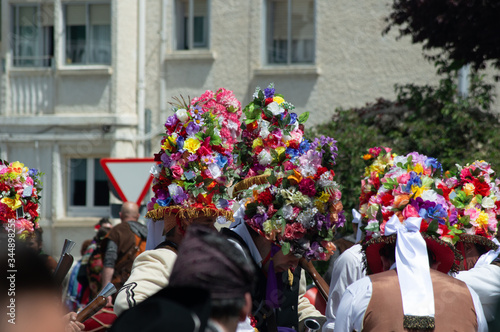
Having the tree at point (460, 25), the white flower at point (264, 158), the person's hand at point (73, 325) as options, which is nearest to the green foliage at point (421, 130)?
the tree at point (460, 25)

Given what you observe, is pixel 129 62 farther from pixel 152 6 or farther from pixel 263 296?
pixel 263 296

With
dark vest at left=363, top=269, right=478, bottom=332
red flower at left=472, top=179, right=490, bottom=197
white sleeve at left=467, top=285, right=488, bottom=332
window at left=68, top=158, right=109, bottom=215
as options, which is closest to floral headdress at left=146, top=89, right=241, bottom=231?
dark vest at left=363, top=269, right=478, bottom=332

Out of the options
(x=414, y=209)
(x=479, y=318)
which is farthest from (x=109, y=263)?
(x=479, y=318)

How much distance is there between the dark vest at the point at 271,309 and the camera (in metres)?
4.37

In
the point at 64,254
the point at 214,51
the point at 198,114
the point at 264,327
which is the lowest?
the point at 264,327

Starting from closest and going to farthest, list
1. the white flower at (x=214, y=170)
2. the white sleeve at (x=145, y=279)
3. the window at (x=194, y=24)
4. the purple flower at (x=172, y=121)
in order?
the white sleeve at (x=145, y=279) → the white flower at (x=214, y=170) → the purple flower at (x=172, y=121) → the window at (x=194, y=24)

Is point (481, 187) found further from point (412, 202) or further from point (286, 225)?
point (286, 225)

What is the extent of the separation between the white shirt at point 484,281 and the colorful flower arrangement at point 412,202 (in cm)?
24

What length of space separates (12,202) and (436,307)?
159 inches

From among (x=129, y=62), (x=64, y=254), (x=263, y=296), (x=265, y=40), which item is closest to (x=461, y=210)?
(x=263, y=296)

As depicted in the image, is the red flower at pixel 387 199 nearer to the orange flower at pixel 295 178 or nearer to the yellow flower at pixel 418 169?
the yellow flower at pixel 418 169

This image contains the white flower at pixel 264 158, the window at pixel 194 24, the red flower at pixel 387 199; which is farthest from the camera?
the window at pixel 194 24

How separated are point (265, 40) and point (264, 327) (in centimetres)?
1164

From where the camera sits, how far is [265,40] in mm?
15469
